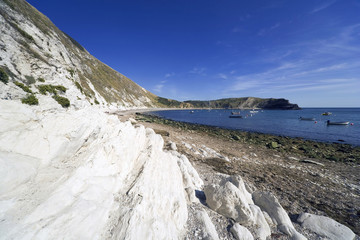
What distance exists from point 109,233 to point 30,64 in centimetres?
3676

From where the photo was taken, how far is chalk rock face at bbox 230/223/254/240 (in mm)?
5508

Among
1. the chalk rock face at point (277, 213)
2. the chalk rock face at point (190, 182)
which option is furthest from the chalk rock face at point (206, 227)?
the chalk rock face at point (277, 213)

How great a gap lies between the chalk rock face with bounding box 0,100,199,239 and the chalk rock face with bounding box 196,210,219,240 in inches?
27.4

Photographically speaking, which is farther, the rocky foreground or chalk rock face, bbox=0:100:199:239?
the rocky foreground

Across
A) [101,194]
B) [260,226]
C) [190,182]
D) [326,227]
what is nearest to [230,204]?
[260,226]

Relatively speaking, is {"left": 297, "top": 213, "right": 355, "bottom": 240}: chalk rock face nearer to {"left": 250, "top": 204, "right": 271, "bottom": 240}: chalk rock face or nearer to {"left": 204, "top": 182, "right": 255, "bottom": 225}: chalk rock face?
{"left": 250, "top": 204, "right": 271, "bottom": 240}: chalk rock face

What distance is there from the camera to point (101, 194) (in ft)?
14.4

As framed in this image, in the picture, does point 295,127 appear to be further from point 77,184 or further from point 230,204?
point 77,184

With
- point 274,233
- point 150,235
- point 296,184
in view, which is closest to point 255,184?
point 296,184

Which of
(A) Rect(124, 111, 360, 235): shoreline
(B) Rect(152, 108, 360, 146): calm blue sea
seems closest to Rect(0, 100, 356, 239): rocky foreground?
(A) Rect(124, 111, 360, 235): shoreline

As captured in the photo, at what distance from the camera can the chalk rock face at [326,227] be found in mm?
6484

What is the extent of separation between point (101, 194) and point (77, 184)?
0.78m

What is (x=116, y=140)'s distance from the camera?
6664 mm

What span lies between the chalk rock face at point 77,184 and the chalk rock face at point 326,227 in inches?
263
